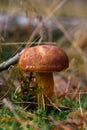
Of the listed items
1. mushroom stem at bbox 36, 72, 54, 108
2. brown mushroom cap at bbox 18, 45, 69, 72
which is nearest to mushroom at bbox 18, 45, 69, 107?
brown mushroom cap at bbox 18, 45, 69, 72

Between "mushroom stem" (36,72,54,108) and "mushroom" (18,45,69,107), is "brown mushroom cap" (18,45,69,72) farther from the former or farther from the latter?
"mushroom stem" (36,72,54,108)

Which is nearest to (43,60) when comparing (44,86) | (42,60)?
(42,60)

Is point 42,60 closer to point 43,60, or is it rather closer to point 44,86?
point 43,60

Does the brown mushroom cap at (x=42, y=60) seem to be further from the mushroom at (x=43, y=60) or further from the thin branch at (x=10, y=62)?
the thin branch at (x=10, y=62)

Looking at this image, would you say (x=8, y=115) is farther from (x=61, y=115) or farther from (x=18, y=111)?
(x=61, y=115)

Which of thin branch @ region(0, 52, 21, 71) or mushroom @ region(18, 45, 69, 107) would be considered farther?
thin branch @ region(0, 52, 21, 71)

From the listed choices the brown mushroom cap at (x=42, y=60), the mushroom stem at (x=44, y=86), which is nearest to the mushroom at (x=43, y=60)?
the brown mushroom cap at (x=42, y=60)
